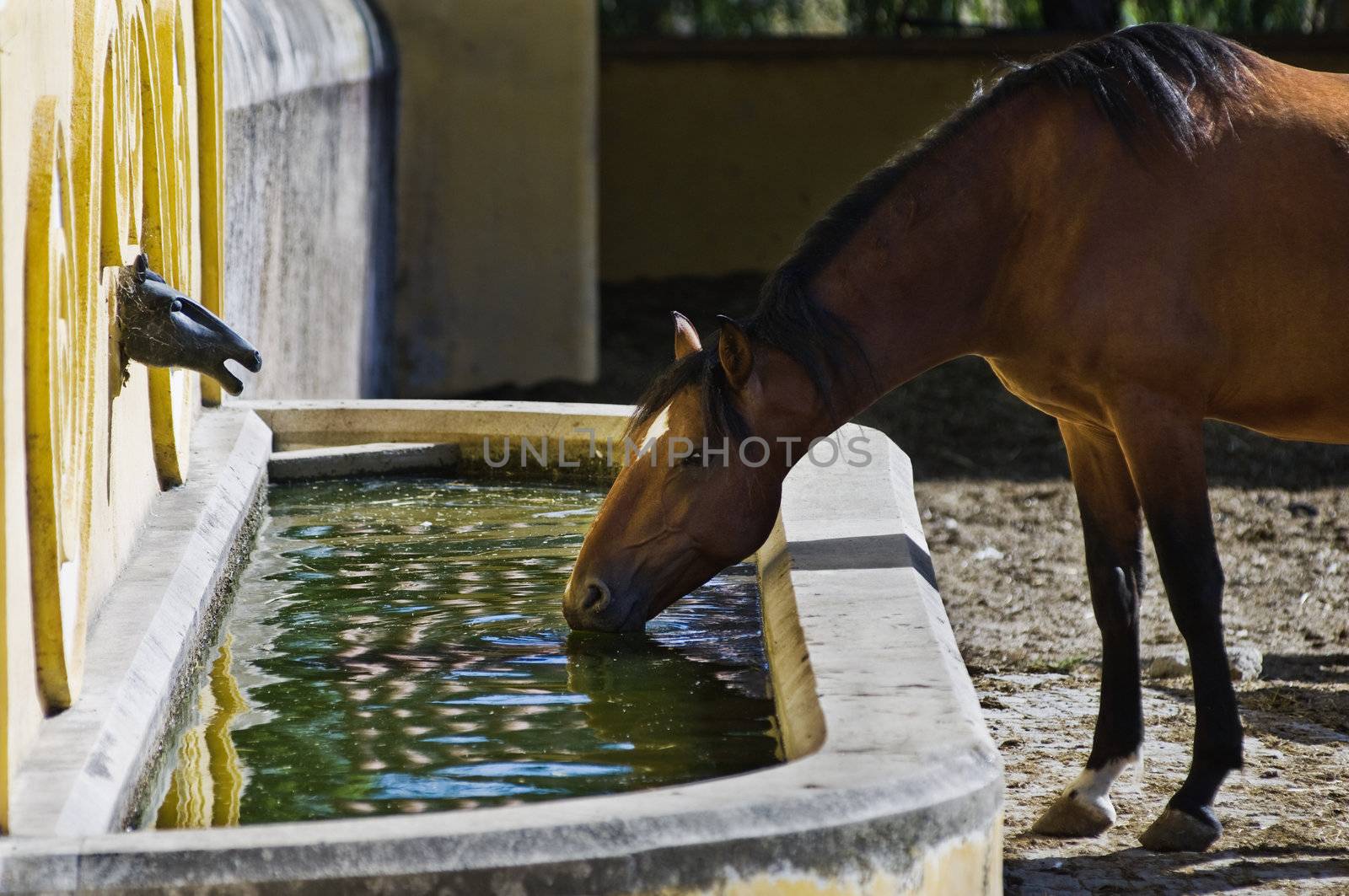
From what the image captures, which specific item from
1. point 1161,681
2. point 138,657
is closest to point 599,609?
point 138,657

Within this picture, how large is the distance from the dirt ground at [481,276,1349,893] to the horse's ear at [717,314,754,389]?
106cm

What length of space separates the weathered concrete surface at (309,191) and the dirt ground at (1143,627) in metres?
1.46

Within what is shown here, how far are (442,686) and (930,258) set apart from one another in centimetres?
124

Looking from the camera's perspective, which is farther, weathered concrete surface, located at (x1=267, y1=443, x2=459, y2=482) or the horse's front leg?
weathered concrete surface, located at (x1=267, y1=443, x2=459, y2=482)

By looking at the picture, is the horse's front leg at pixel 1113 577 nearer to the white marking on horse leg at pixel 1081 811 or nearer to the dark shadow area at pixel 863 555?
the white marking on horse leg at pixel 1081 811

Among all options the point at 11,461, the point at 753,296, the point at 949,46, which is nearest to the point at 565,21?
the point at 753,296

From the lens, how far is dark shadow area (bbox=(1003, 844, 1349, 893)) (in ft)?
9.78

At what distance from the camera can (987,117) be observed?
3.23 meters

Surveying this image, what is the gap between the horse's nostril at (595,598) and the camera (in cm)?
322

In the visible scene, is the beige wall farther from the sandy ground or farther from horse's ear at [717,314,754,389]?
horse's ear at [717,314,754,389]

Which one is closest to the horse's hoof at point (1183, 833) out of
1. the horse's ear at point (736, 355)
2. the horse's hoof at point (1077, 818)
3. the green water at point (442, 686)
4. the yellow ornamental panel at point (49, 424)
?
the horse's hoof at point (1077, 818)

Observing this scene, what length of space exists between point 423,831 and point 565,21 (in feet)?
25.8

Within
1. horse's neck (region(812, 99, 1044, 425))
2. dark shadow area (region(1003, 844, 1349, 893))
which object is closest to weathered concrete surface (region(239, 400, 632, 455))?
horse's neck (region(812, 99, 1044, 425))

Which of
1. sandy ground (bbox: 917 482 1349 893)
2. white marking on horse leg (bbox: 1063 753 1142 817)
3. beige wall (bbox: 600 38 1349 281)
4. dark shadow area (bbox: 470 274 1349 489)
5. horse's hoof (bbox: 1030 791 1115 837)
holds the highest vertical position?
beige wall (bbox: 600 38 1349 281)
